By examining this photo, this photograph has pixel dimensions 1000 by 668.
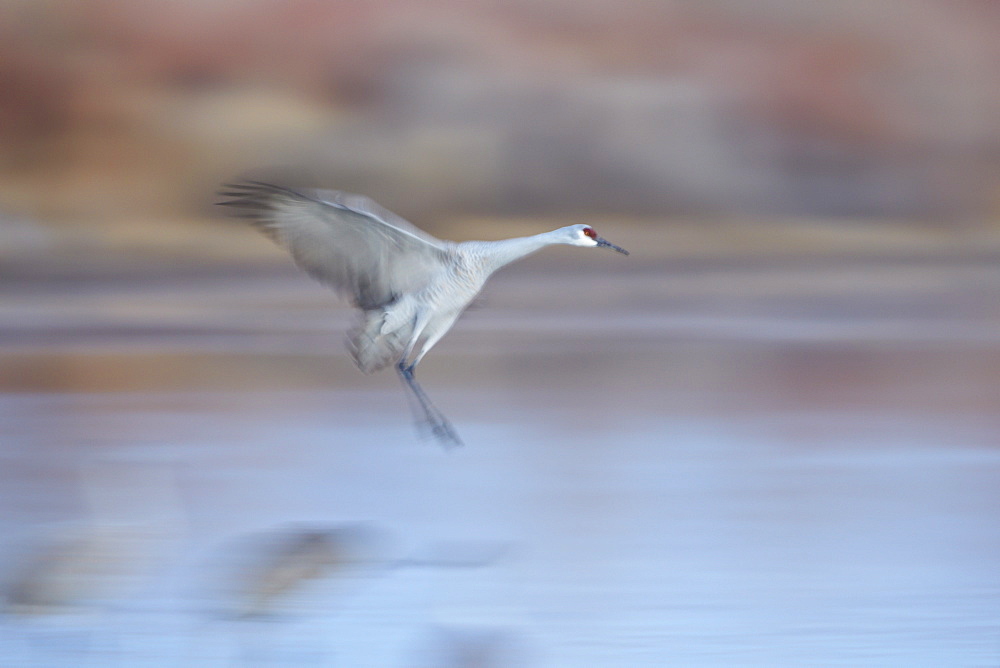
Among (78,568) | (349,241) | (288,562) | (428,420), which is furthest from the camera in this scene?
(428,420)

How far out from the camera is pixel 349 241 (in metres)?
4.13

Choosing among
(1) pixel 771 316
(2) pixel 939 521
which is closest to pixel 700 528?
(2) pixel 939 521

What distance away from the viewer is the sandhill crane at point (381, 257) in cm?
394

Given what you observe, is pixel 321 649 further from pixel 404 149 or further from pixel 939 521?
pixel 404 149

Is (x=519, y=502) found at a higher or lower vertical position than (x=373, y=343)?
lower

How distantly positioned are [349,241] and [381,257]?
0.13m

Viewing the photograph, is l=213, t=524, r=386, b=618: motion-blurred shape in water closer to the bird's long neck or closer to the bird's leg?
the bird's leg

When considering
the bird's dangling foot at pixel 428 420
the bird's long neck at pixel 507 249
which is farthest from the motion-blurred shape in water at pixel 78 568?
the bird's long neck at pixel 507 249

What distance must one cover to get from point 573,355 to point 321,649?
5.87 m

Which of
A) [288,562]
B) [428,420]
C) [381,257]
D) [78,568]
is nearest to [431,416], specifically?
[428,420]

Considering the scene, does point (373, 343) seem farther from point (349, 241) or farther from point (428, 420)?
point (428, 420)

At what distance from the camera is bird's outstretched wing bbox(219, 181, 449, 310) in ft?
12.7

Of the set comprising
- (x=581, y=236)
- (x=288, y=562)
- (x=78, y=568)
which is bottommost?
(x=78, y=568)

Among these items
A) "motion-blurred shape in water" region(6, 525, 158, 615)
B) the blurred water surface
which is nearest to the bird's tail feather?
the blurred water surface
